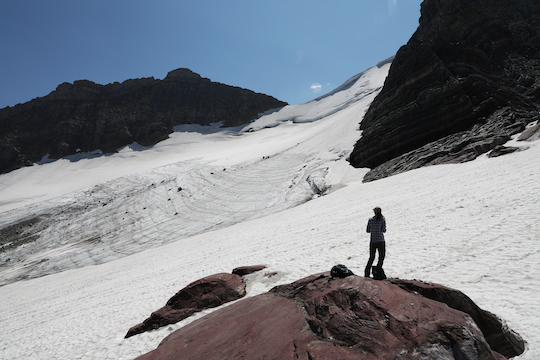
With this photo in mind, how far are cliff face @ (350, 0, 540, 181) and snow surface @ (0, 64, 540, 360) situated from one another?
296cm

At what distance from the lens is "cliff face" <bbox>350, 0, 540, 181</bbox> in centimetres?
2162

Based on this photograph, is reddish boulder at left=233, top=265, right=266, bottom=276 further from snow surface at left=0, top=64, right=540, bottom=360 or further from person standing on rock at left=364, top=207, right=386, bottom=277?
person standing on rock at left=364, top=207, right=386, bottom=277

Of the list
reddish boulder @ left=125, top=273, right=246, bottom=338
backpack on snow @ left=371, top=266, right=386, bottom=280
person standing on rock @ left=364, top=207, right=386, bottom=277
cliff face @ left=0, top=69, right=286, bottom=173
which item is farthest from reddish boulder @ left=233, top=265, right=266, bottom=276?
cliff face @ left=0, top=69, right=286, bottom=173

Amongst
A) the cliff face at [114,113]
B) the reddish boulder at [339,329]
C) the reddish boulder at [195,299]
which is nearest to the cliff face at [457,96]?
the reddish boulder at [195,299]

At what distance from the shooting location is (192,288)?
714 centimetres

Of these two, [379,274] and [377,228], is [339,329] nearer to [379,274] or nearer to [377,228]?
[379,274]

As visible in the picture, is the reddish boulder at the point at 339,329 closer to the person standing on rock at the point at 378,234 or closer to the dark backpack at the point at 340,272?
the dark backpack at the point at 340,272

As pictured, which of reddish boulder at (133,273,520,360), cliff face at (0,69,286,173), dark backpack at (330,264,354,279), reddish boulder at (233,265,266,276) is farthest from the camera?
cliff face at (0,69,286,173)

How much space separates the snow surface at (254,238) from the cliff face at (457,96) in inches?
117

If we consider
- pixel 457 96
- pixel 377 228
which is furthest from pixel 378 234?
pixel 457 96

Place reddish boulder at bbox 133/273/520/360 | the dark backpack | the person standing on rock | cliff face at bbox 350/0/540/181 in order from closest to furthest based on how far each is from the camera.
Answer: reddish boulder at bbox 133/273/520/360 → the dark backpack → the person standing on rock → cliff face at bbox 350/0/540/181

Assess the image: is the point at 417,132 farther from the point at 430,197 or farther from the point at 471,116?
the point at 430,197

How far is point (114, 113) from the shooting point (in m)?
71.8

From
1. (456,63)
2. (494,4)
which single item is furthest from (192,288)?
(494,4)
